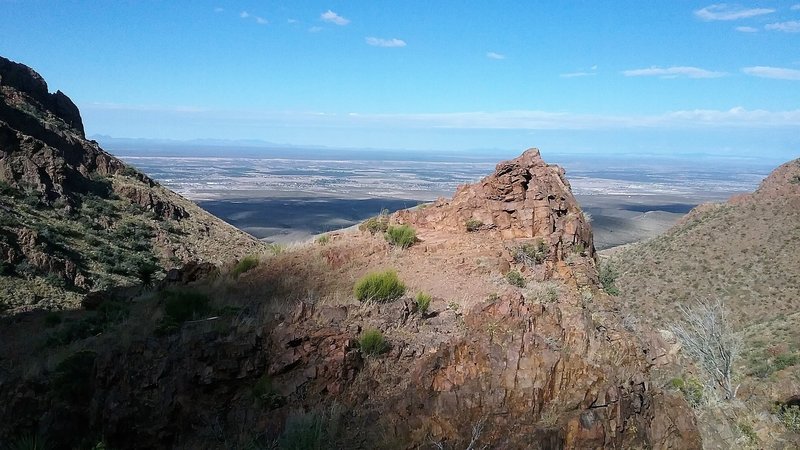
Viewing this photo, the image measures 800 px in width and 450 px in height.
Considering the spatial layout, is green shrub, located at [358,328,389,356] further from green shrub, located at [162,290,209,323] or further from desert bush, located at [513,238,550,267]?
desert bush, located at [513,238,550,267]

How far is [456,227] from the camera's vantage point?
553 inches

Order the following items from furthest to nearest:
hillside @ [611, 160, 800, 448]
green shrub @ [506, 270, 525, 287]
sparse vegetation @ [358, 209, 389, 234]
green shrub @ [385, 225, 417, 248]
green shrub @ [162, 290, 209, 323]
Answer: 1. hillside @ [611, 160, 800, 448]
2. sparse vegetation @ [358, 209, 389, 234]
3. green shrub @ [385, 225, 417, 248]
4. green shrub @ [506, 270, 525, 287]
5. green shrub @ [162, 290, 209, 323]

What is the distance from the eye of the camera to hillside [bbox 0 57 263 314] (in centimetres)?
2420

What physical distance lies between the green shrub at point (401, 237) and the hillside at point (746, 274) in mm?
9984

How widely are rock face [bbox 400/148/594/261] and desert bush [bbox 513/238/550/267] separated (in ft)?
0.62

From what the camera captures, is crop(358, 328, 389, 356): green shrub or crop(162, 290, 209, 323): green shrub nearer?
crop(358, 328, 389, 356): green shrub

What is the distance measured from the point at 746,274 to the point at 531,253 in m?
32.6

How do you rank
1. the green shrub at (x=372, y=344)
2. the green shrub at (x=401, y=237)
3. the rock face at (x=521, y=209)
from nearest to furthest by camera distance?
the green shrub at (x=372, y=344), the green shrub at (x=401, y=237), the rock face at (x=521, y=209)

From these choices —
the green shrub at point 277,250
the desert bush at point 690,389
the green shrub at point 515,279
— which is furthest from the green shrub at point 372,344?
the green shrub at point 277,250

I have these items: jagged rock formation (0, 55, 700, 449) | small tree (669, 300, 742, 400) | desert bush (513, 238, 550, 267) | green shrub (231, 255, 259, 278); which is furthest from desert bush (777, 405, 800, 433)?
green shrub (231, 255, 259, 278)

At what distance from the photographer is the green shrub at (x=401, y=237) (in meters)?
12.6

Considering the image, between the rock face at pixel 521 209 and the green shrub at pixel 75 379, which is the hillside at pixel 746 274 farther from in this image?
the green shrub at pixel 75 379

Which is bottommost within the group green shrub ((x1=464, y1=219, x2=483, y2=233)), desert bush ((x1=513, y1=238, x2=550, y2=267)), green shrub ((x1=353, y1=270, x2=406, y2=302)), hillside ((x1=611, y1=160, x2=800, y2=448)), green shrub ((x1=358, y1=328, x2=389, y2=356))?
hillside ((x1=611, y1=160, x2=800, y2=448))

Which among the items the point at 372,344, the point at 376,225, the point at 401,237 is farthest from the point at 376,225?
the point at 372,344
